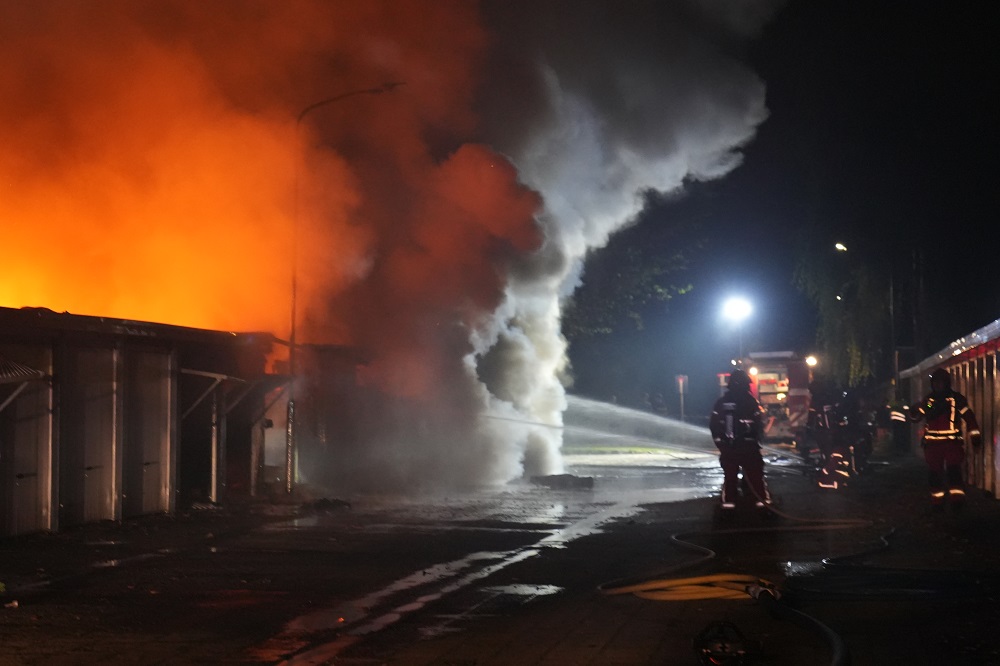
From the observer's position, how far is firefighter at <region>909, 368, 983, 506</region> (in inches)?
565

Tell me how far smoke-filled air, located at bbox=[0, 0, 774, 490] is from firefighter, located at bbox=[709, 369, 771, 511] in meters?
8.39

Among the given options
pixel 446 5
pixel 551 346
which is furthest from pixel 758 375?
pixel 446 5

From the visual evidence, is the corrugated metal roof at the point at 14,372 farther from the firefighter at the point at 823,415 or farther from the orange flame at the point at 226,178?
the firefighter at the point at 823,415

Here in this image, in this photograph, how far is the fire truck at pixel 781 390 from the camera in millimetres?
38188

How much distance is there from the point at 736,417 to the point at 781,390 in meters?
29.8

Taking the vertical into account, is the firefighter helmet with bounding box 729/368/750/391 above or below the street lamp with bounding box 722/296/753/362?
below

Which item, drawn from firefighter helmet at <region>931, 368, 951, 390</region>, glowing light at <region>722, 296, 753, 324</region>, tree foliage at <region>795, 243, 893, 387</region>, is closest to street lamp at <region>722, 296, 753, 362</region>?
glowing light at <region>722, 296, 753, 324</region>

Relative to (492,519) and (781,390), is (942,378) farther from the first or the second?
(781,390)

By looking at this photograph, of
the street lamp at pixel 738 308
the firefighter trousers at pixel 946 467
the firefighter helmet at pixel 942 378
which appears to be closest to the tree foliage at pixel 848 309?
the street lamp at pixel 738 308

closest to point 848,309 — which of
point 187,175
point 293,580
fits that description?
point 187,175

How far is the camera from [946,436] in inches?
572

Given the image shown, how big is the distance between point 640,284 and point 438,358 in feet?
89.4

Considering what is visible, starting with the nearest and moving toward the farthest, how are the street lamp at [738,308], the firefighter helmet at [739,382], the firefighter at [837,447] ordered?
the firefighter helmet at [739,382]
the firefighter at [837,447]
the street lamp at [738,308]

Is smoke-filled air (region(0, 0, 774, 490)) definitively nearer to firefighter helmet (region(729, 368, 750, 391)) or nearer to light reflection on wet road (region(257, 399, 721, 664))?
light reflection on wet road (region(257, 399, 721, 664))
